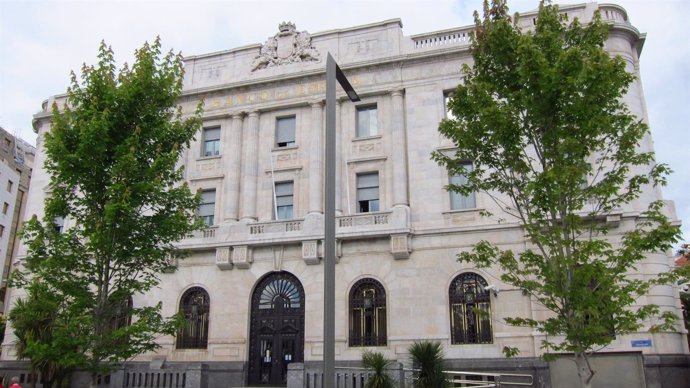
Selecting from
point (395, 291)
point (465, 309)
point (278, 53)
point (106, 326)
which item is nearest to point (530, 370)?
point (465, 309)

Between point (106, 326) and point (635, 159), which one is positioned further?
point (106, 326)

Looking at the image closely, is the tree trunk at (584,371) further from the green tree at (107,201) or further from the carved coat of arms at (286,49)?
the carved coat of arms at (286,49)

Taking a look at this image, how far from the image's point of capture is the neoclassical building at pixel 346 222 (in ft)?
76.2

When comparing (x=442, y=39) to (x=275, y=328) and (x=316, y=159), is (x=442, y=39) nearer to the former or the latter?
(x=316, y=159)

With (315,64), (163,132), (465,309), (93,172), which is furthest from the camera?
(315,64)

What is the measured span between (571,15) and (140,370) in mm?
24119

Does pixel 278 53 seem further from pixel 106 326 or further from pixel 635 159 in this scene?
pixel 635 159

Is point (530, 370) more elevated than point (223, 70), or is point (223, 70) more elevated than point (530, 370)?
point (223, 70)

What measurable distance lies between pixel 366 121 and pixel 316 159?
10.1 feet

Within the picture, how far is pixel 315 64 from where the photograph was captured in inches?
1115

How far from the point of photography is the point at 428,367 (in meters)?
17.6

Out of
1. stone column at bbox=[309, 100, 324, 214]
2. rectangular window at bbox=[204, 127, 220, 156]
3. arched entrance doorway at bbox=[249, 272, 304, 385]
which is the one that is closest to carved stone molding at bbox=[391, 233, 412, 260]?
stone column at bbox=[309, 100, 324, 214]

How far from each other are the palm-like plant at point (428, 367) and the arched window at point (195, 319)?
38.2 ft

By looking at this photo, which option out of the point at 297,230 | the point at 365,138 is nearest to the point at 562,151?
the point at 365,138
